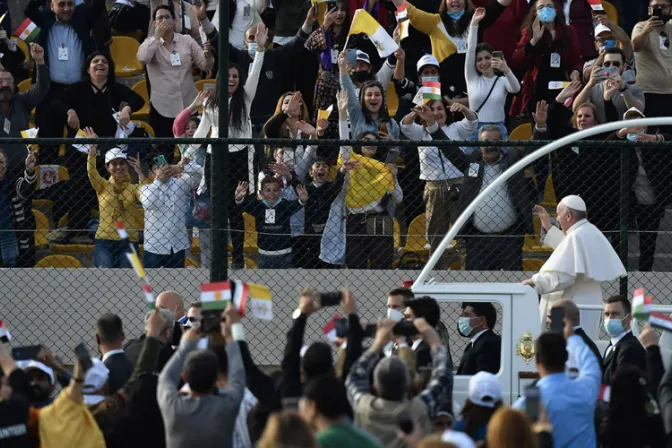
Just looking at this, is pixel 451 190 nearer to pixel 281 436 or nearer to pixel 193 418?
pixel 193 418

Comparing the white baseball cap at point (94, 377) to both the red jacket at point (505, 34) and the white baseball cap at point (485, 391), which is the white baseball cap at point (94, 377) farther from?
the red jacket at point (505, 34)

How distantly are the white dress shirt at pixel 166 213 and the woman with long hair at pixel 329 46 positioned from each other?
240 cm

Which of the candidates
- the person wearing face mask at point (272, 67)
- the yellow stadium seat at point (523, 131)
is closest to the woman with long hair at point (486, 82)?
the yellow stadium seat at point (523, 131)

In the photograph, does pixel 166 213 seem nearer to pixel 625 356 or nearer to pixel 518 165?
pixel 518 165

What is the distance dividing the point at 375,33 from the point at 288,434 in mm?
8078

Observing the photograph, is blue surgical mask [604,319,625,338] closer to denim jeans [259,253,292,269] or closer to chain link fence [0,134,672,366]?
chain link fence [0,134,672,366]

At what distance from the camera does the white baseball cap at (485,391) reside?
768 cm

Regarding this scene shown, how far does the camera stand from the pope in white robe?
35.6 ft

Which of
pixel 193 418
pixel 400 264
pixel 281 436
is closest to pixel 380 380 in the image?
pixel 193 418

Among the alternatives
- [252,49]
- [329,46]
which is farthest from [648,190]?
[252,49]

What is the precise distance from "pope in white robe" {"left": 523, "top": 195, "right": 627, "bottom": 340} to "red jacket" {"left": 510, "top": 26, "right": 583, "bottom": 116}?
12.0 ft

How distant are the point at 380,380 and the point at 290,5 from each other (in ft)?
29.6

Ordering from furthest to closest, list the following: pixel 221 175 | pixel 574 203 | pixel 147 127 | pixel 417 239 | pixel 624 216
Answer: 1. pixel 147 127
2. pixel 417 239
3. pixel 624 216
4. pixel 221 175
5. pixel 574 203

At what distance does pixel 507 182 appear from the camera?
469 inches
